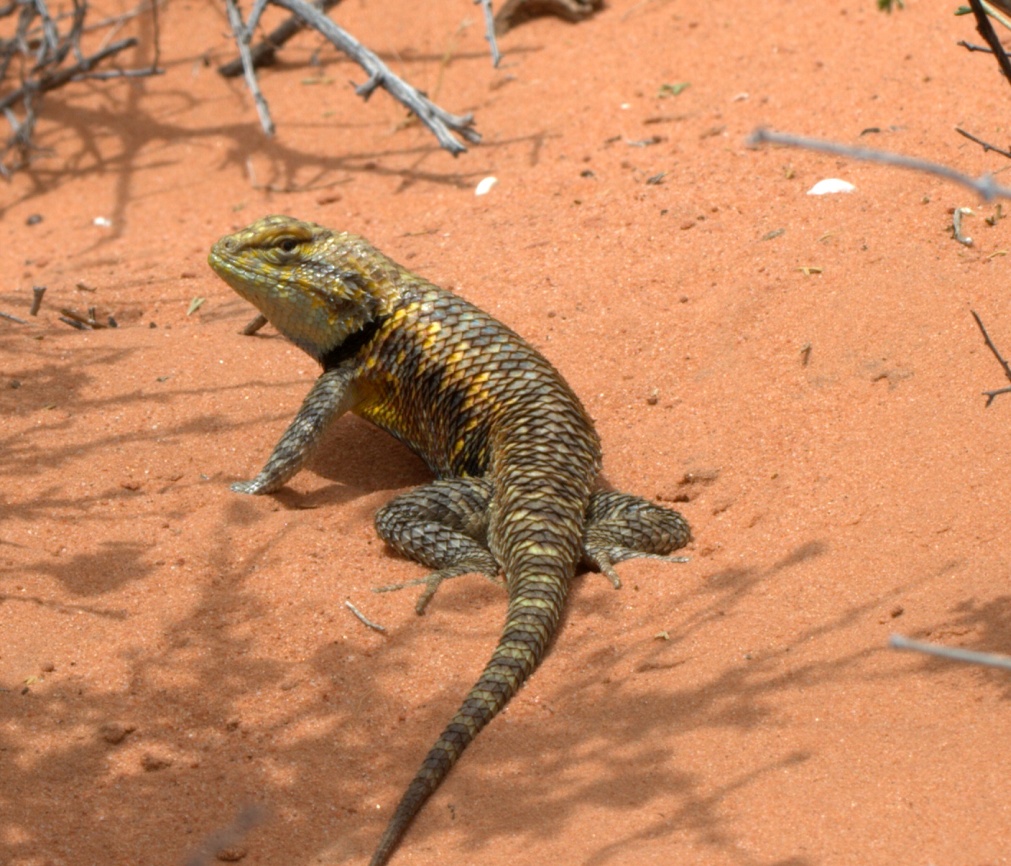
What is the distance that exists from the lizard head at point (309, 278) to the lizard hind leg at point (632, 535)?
1565 millimetres

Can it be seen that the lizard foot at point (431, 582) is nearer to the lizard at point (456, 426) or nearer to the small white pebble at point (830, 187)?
the lizard at point (456, 426)

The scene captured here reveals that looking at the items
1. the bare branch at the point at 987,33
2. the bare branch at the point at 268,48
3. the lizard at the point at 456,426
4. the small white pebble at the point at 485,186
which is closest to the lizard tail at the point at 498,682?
the lizard at the point at 456,426

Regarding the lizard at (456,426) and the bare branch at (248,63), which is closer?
the lizard at (456,426)

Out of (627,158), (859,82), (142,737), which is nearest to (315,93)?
(627,158)

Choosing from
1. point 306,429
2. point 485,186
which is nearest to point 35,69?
point 485,186

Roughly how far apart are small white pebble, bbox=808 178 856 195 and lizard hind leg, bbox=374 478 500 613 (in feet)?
10.5

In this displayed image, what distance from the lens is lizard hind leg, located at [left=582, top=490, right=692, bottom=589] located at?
5137 millimetres

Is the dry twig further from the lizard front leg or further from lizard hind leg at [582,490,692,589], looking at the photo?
lizard hind leg at [582,490,692,589]

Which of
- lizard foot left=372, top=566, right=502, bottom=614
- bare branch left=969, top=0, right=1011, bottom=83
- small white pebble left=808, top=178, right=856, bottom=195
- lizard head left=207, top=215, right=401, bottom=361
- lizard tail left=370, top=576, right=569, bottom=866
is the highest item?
bare branch left=969, top=0, right=1011, bottom=83

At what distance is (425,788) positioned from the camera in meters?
3.93

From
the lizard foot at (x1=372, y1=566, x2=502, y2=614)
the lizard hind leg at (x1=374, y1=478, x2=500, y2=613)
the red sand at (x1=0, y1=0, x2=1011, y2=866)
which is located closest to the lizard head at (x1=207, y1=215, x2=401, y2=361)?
the red sand at (x1=0, y1=0, x2=1011, y2=866)

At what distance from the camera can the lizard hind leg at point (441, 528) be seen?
523cm

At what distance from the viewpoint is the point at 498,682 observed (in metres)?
4.37

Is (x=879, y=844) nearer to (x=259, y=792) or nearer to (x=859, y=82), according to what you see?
(x=259, y=792)
